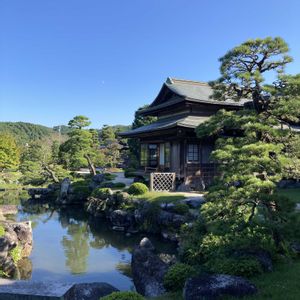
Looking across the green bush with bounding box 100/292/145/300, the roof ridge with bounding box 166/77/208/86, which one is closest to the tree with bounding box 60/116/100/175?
the roof ridge with bounding box 166/77/208/86

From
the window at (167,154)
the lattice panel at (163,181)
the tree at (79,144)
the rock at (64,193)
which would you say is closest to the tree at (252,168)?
the lattice panel at (163,181)

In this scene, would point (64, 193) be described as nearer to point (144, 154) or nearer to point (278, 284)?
point (144, 154)

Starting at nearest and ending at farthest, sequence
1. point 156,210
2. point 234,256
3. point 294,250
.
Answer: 1. point 234,256
2. point 294,250
3. point 156,210

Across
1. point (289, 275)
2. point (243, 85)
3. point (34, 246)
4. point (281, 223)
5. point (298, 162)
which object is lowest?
point (34, 246)

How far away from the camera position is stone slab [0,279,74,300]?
739cm

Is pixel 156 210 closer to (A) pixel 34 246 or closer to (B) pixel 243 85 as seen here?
(A) pixel 34 246

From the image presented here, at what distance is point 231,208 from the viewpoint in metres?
7.81

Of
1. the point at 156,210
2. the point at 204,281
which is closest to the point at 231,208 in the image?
the point at 204,281

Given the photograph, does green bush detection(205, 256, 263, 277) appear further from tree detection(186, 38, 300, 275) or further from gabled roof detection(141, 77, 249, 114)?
gabled roof detection(141, 77, 249, 114)

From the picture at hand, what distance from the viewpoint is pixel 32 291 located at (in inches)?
304

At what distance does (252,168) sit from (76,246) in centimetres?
1026

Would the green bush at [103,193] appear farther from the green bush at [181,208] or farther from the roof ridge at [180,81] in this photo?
the roof ridge at [180,81]

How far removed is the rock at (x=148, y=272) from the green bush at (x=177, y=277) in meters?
0.24

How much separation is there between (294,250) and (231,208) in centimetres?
202
